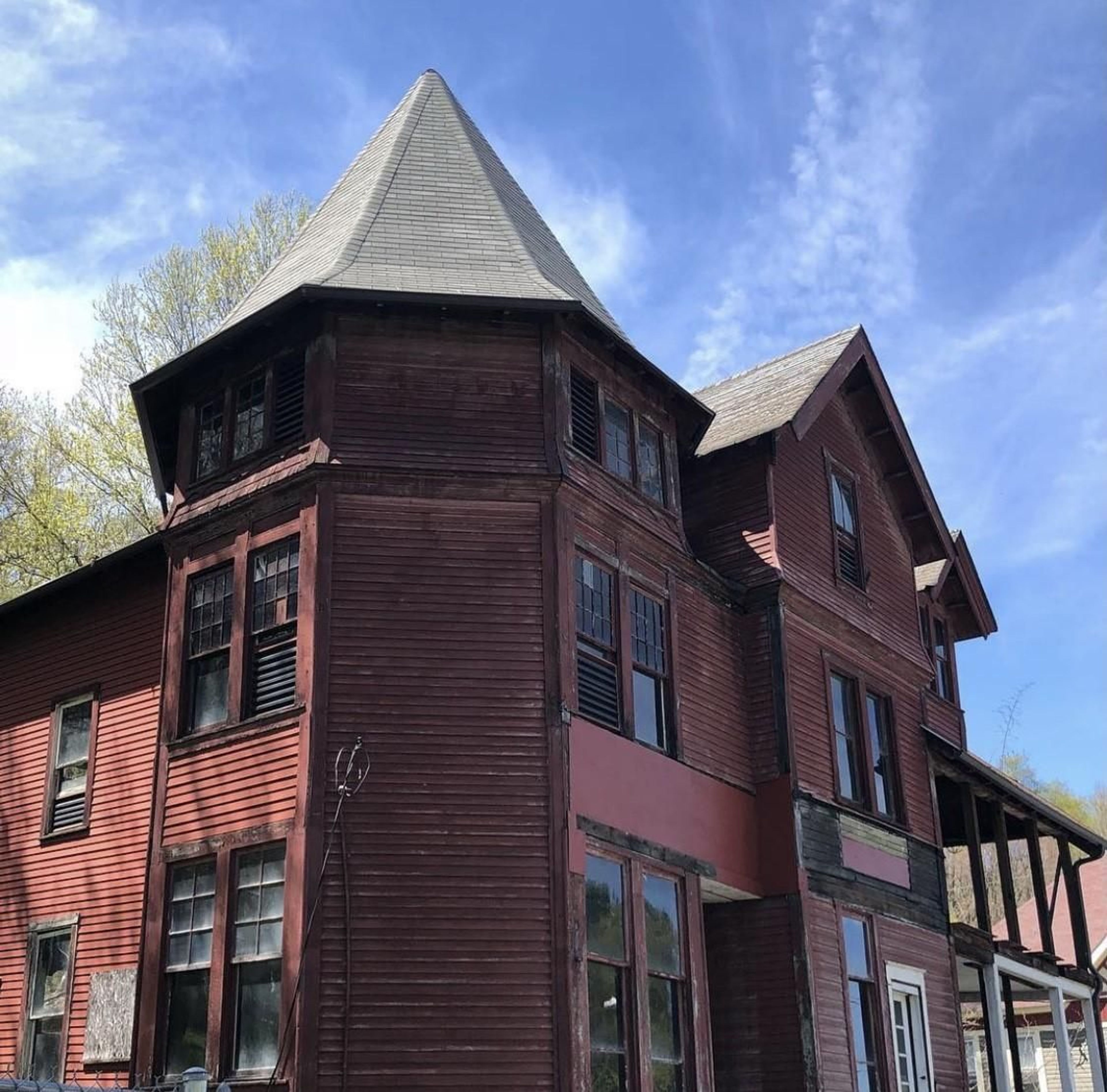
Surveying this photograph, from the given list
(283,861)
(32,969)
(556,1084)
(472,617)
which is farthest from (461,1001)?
(32,969)

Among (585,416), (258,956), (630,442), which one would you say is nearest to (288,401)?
(585,416)

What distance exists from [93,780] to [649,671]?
7.15 metres

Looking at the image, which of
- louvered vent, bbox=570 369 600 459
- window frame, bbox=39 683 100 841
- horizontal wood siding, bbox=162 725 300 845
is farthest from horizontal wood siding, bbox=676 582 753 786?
window frame, bbox=39 683 100 841

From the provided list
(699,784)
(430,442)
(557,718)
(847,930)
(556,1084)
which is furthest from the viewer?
(847,930)

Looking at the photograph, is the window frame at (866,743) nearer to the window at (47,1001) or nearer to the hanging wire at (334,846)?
the hanging wire at (334,846)

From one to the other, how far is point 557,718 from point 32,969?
310 inches

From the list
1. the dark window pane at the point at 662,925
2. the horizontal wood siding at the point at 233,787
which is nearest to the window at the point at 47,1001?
the horizontal wood siding at the point at 233,787

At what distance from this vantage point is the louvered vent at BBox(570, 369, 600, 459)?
53.4 ft

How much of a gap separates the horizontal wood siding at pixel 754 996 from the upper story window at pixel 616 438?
521 centimetres

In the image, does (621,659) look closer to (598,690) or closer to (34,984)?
(598,690)

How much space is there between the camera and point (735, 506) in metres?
19.2

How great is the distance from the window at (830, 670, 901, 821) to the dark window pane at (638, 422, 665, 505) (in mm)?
3973

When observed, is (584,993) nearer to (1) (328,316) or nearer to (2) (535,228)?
(1) (328,316)

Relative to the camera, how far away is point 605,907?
47.1 feet
